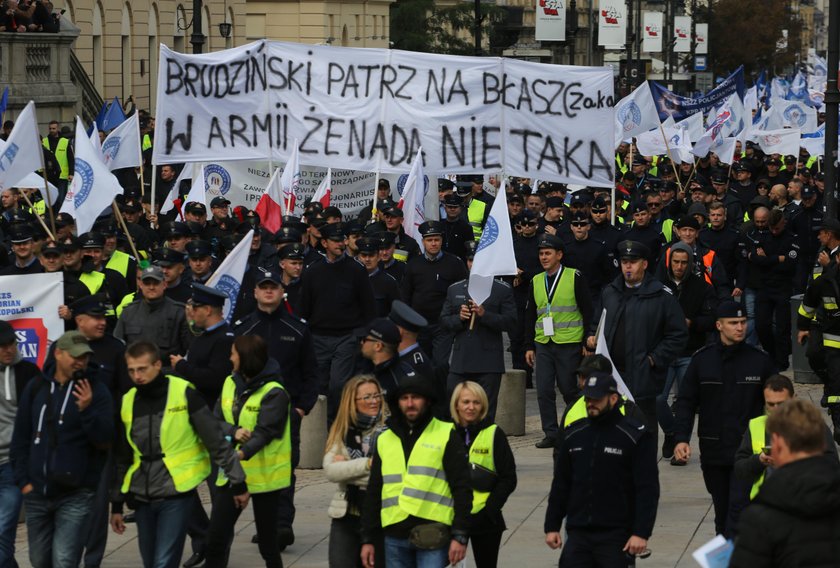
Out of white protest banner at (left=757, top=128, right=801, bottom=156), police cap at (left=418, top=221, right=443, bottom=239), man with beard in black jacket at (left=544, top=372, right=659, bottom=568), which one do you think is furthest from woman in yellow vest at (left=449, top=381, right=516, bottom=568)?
white protest banner at (left=757, top=128, right=801, bottom=156)

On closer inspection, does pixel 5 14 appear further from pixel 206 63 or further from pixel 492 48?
pixel 492 48

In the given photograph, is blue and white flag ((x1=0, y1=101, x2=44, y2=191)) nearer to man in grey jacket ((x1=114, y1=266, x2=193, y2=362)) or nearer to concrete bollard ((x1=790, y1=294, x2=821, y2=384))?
man in grey jacket ((x1=114, y1=266, x2=193, y2=362))

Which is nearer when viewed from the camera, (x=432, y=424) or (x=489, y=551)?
(x=432, y=424)

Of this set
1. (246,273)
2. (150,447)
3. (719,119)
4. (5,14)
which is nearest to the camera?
(150,447)

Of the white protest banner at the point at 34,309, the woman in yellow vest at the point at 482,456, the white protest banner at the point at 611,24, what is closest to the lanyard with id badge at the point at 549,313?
the white protest banner at the point at 34,309

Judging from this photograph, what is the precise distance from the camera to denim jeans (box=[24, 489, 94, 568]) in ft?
28.2

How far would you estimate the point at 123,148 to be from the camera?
1841 centimetres

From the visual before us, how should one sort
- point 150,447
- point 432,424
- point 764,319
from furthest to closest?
point 764,319, point 150,447, point 432,424

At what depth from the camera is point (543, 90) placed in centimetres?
1773

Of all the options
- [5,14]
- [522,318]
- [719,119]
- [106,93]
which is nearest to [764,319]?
[522,318]

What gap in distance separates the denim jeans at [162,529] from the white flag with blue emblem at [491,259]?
4.17 meters

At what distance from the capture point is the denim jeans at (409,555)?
7.89 metres

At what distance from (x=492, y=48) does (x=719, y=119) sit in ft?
151

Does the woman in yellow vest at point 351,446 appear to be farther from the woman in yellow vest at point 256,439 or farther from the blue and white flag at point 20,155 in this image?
the blue and white flag at point 20,155
